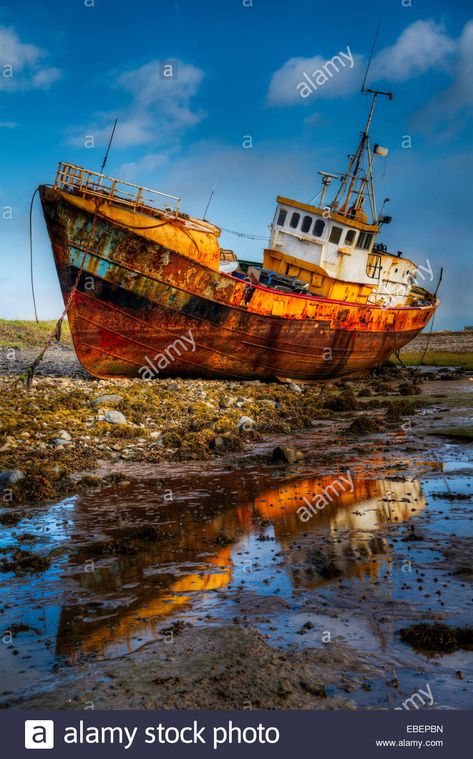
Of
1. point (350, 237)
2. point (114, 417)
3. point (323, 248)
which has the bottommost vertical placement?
point (114, 417)

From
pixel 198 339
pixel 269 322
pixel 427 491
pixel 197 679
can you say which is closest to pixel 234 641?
pixel 197 679

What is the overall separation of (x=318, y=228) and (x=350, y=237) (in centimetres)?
130

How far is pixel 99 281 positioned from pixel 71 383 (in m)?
2.92

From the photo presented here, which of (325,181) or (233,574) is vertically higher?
(325,181)

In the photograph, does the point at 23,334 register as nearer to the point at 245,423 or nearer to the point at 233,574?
the point at 245,423

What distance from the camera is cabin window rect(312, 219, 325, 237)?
977 inches

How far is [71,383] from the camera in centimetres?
1759

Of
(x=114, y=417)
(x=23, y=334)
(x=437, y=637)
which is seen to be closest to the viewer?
(x=437, y=637)

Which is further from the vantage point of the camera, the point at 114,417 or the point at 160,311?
the point at 160,311

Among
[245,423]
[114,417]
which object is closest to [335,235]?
[245,423]

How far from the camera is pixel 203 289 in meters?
18.7

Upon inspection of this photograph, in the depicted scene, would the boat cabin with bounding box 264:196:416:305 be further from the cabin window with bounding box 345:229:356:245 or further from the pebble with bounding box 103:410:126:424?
the pebble with bounding box 103:410:126:424

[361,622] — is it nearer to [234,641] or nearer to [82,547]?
[234,641]

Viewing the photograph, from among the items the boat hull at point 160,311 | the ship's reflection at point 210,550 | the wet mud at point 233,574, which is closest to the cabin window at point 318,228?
the boat hull at point 160,311
